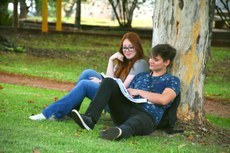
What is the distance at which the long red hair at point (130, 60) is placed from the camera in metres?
6.96

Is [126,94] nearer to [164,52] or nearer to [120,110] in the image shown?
[120,110]

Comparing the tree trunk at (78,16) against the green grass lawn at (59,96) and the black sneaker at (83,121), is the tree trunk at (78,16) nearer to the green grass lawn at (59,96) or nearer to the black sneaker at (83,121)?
the green grass lawn at (59,96)

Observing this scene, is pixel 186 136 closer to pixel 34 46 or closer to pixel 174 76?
pixel 174 76

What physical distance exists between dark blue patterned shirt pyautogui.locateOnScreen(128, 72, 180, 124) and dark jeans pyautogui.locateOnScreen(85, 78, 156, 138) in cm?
9

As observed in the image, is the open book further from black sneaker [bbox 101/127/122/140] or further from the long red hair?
the long red hair

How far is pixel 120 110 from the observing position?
6.50m

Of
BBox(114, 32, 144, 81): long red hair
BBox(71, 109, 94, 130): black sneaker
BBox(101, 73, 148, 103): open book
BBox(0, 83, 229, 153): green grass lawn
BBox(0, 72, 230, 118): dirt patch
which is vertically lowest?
BBox(0, 72, 230, 118): dirt patch

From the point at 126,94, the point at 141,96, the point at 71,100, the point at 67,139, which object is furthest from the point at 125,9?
the point at 67,139

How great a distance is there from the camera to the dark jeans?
20.6 ft

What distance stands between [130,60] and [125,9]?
2232 cm

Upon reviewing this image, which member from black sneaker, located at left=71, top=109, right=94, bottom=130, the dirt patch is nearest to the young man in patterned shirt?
black sneaker, located at left=71, top=109, right=94, bottom=130

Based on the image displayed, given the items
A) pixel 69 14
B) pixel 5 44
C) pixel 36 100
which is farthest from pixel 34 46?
pixel 69 14

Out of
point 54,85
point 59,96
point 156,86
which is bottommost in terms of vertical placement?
point 54,85

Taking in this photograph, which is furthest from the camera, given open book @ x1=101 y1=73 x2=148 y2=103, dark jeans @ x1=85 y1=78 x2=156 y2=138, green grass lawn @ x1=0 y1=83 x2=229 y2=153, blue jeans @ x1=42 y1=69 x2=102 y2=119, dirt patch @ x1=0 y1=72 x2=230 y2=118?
dirt patch @ x1=0 y1=72 x2=230 y2=118
